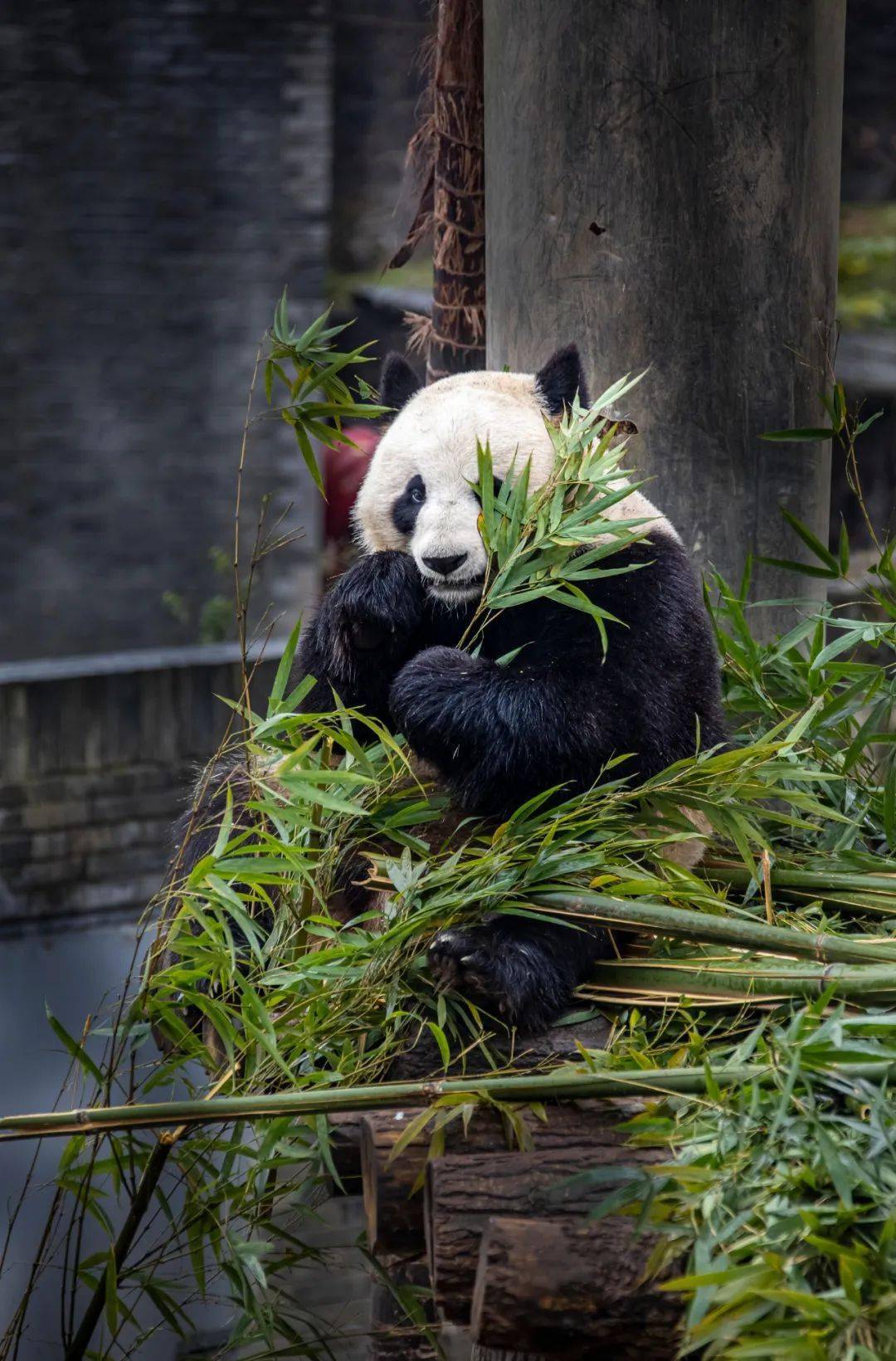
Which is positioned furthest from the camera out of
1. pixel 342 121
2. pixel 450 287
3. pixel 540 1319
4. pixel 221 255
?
pixel 342 121

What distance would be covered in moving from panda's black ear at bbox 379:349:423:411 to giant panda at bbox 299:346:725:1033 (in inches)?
3.7

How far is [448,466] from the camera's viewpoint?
2236 mm

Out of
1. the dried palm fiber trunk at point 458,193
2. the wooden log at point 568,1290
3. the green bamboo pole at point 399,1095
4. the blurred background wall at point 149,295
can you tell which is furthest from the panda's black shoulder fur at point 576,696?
the blurred background wall at point 149,295

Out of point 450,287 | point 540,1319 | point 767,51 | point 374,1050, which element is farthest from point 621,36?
point 540,1319

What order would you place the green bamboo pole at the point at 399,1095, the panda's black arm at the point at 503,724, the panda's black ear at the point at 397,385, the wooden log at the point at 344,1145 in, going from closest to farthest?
1. the green bamboo pole at the point at 399,1095
2. the wooden log at the point at 344,1145
3. the panda's black arm at the point at 503,724
4. the panda's black ear at the point at 397,385

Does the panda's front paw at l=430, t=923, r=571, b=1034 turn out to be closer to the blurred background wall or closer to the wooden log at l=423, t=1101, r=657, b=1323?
the wooden log at l=423, t=1101, r=657, b=1323

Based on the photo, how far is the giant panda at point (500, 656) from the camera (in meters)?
1.97

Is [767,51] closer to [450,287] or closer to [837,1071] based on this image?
[450,287]

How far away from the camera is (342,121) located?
10.8 meters

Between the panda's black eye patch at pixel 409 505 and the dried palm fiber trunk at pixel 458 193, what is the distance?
2.70 ft

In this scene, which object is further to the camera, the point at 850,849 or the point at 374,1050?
the point at 850,849

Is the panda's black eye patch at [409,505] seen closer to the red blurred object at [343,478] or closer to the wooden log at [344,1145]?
the wooden log at [344,1145]

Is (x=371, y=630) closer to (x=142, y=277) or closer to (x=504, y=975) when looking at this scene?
(x=504, y=975)

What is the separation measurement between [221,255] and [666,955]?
26.7 ft
